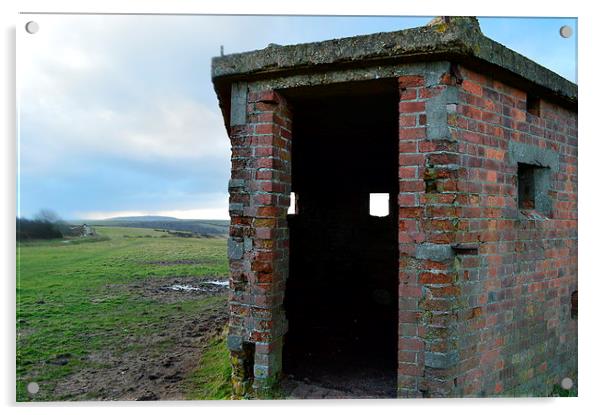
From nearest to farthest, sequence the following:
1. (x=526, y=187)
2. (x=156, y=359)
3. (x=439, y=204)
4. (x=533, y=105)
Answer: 1. (x=439, y=204)
2. (x=533, y=105)
3. (x=526, y=187)
4. (x=156, y=359)

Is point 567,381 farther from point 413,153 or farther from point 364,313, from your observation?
point 364,313

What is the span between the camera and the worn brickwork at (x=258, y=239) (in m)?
3.60

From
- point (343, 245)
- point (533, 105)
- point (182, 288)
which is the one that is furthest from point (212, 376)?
point (343, 245)

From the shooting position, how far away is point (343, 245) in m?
8.07

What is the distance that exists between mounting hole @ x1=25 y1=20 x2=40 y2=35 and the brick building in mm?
1263

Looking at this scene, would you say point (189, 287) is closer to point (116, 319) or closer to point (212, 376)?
point (116, 319)

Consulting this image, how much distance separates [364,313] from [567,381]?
12.4ft

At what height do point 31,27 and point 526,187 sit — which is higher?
point 31,27

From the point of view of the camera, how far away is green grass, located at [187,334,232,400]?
157 inches

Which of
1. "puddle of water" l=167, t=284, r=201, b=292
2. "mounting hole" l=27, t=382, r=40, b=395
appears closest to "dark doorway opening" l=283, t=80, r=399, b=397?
"puddle of water" l=167, t=284, r=201, b=292

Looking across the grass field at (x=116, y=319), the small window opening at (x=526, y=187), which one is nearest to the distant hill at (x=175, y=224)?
→ the grass field at (x=116, y=319)

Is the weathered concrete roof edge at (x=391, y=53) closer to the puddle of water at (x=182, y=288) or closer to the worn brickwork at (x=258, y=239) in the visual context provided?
the worn brickwork at (x=258, y=239)

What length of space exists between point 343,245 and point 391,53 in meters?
5.18

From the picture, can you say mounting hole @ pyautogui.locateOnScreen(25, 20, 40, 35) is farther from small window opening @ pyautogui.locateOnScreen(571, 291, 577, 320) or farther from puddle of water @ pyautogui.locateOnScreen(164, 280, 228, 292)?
small window opening @ pyautogui.locateOnScreen(571, 291, 577, 320)
